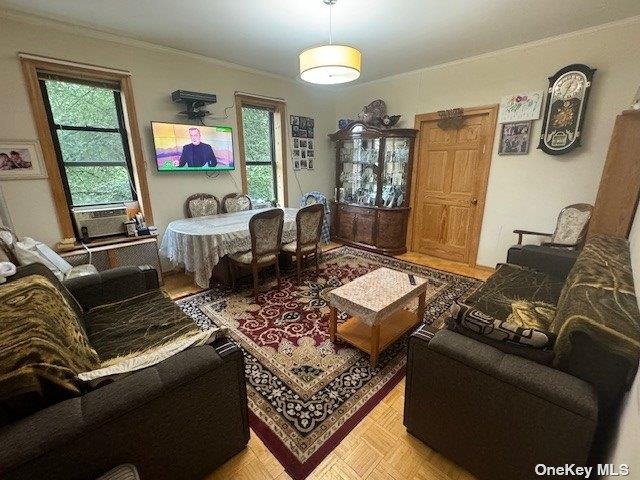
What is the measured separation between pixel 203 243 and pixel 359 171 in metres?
2.85

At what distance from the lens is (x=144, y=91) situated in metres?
3.10

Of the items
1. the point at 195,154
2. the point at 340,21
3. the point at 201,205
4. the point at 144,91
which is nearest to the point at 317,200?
the point at 201,205

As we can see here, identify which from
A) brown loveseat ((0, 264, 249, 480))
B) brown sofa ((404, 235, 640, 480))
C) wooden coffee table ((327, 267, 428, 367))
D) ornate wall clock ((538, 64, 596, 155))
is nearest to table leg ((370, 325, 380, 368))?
wooden coffee table ((327, 267, 428, 367))

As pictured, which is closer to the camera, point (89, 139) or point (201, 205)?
point (89, 139)

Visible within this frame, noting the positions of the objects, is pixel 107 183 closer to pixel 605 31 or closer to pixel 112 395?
pixel 112 395

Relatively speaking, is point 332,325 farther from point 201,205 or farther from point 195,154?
point 195,154

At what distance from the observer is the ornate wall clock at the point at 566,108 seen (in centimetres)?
275

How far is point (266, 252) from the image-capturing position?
114 inches

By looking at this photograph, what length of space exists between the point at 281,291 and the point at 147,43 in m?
2.99

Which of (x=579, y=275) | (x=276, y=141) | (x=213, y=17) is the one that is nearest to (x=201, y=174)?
(x=276, y=141)

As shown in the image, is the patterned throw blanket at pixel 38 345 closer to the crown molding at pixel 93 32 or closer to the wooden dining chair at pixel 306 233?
the wooden dining chair at pixel 306 233

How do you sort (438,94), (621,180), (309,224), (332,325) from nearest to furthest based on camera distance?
(332,325), (621,180), (309,224), (438,94)

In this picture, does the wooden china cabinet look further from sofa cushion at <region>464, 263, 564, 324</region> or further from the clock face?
sofa cushion at <region>464, 263, 564, 324</region>

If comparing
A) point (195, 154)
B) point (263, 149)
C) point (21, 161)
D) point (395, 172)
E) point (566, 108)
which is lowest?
point (395, 172)
